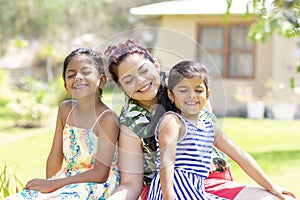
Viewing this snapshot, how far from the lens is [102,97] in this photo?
11.7 ft

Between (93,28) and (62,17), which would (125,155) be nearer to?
(62,17)

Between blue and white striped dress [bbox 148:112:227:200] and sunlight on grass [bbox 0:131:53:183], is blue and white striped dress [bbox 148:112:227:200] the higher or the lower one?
the higher one

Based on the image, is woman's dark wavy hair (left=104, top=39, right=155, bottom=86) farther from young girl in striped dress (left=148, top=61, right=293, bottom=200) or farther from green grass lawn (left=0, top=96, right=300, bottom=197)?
green grass lawn (left=0, top=96, right=300, bottom=197)

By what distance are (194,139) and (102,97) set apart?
0.63 m

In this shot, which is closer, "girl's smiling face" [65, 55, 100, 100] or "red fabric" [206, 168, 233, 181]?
"girl's smiling face" [65, 55, 100, 100]

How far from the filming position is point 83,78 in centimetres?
347

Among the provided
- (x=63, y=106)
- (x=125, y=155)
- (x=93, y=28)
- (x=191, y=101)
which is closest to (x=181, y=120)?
(x=191, y=101)

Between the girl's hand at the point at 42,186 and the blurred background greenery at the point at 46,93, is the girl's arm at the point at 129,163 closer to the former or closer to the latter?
the blurred background greenery at the point at 46,93

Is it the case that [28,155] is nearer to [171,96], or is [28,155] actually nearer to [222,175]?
[222,175]


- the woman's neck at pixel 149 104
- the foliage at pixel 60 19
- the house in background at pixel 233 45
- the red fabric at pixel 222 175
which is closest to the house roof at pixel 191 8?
the house in background at pixel 233 45

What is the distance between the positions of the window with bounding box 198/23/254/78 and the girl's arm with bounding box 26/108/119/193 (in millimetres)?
12311

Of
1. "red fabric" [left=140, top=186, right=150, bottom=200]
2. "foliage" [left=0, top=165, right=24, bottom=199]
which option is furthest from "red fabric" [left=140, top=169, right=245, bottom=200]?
"foliage" [left=0, top=165, right=24, bottom=199]

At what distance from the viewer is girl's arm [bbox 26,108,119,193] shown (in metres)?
3.37

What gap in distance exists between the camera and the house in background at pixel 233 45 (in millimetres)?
14703
